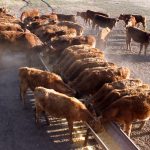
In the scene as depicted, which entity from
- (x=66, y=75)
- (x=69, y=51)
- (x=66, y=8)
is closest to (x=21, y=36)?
(x=69, y=51)

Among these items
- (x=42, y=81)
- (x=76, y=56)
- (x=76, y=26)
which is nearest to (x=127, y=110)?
(x=42, y=81)

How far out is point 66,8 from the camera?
30312 mm

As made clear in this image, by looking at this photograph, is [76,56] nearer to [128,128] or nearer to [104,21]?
[128,128]

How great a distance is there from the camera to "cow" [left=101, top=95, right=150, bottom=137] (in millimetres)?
9133

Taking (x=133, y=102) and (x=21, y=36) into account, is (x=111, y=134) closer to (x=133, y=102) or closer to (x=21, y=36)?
(x=133, y=102)

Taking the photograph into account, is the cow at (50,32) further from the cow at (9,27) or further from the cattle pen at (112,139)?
the cattle pen at (112,139)

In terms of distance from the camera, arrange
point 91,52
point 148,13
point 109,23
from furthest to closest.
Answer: point 148,13 → point 109,23 → point 91,52

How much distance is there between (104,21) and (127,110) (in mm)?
13581

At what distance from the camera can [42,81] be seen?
35.2 feet

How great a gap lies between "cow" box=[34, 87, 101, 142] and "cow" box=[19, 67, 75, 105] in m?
0.95

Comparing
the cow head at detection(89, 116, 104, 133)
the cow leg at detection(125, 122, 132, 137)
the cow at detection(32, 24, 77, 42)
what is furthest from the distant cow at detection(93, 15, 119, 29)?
the cow head at detection(89, 116, 104, 133)

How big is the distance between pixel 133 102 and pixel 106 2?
1012 inches

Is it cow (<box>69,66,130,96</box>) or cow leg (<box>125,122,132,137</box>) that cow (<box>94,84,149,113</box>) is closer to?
cow leg (<box>125,122,132,137</box>)

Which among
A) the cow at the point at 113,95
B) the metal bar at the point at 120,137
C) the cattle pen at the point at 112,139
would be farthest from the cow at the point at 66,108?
the cow at the point at 113,95
